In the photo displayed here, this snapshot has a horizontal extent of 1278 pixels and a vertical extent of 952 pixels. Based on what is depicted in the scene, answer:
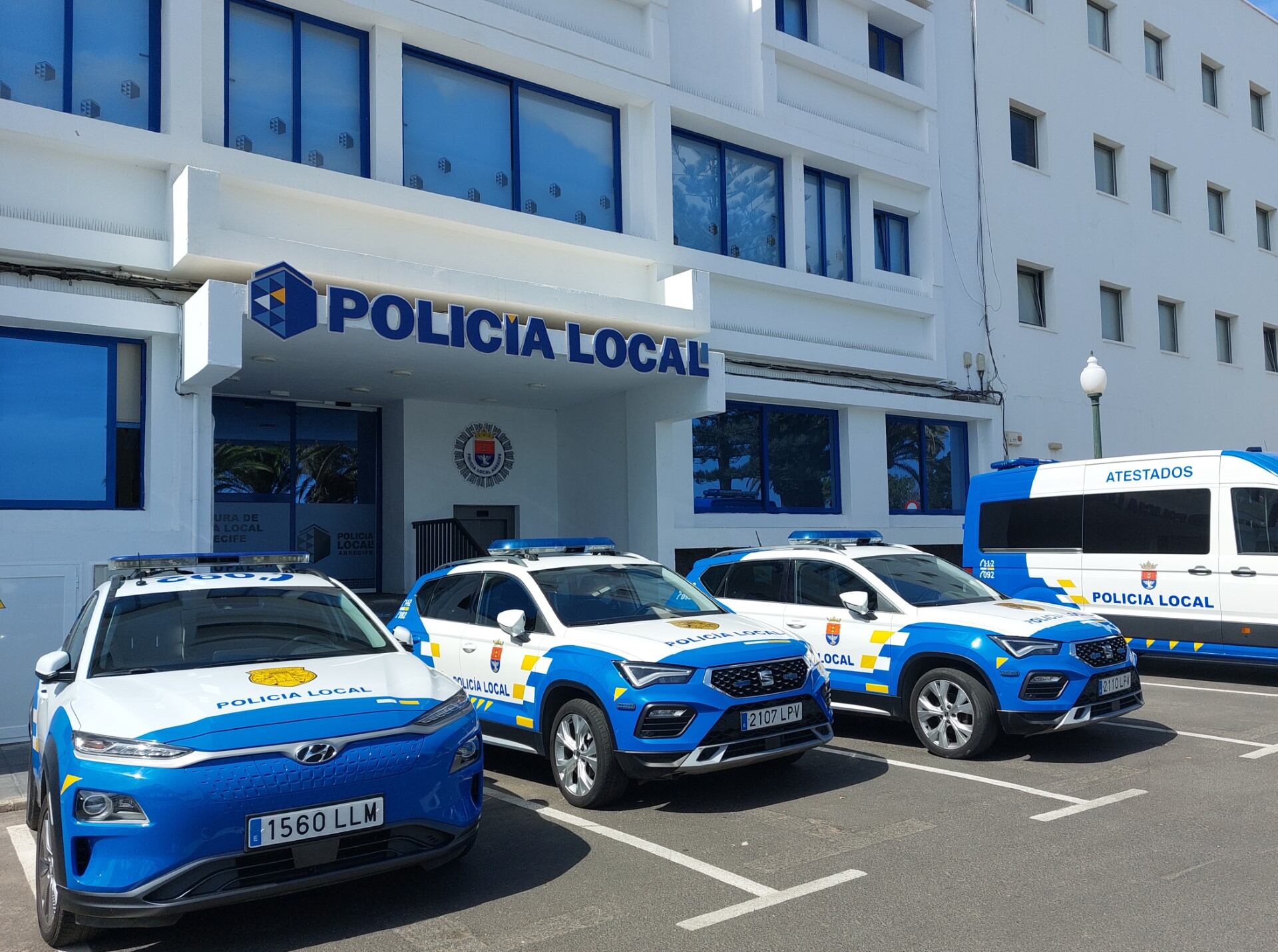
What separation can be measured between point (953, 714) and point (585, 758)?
294 centimetres

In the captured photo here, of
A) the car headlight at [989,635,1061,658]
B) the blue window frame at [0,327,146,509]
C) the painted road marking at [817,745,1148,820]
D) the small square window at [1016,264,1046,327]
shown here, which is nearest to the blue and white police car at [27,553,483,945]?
the painted road marking at [817,745,1148,820]

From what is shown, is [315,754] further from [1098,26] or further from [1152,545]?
[1098,26]

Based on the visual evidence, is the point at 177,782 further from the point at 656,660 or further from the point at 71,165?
the point at 71,165

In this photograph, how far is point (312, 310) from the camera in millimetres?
10531

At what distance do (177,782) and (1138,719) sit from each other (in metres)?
8.15

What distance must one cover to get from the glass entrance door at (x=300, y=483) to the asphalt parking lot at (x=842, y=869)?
8.08m

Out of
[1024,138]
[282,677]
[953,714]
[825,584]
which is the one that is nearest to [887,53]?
[1024,138]

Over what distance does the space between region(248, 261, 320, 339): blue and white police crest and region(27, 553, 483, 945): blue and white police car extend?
16.8 ft

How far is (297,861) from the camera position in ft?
14.8

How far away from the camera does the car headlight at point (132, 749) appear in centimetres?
449

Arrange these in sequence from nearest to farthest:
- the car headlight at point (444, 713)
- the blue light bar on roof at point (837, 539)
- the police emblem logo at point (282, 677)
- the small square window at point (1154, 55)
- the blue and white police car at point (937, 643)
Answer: the car headlight at point (444, 713) → the police emblem logo at point (282, 677) → the blue and white police car at point (937, 643) → the blue light bar on roof at point (837, 539) → the small square window at point (1154, 55)

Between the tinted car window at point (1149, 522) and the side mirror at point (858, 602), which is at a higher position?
the tinted car window at point (1149, 522)

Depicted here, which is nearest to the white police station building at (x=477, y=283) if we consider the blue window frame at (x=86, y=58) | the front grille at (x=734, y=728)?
the blue window frame at (x=86, y=58)

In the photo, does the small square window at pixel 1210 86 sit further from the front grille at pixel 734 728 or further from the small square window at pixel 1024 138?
the front grille at pixel 734 728
